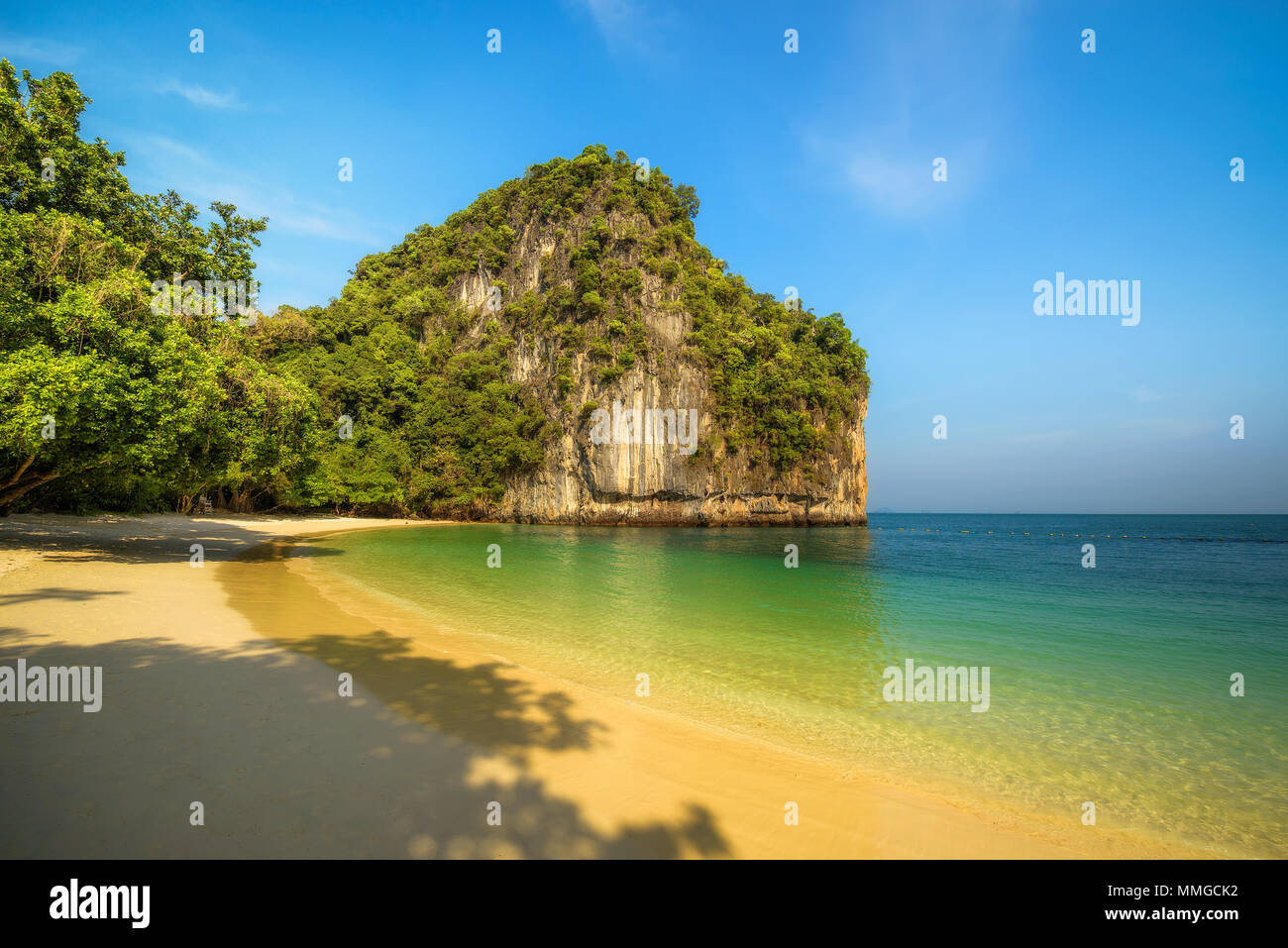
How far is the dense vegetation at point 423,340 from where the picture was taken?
13.8 meters

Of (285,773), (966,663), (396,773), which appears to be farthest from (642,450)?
(285,773)

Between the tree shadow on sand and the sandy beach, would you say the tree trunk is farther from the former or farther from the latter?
the tree shadow on sand

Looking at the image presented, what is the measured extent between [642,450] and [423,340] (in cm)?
3135

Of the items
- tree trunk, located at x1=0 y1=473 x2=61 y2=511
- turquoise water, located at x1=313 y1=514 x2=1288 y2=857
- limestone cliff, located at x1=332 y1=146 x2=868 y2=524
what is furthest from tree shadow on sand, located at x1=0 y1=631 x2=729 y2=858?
limestone cliff, located at x1=332 y1=146 x2=868 y2=524

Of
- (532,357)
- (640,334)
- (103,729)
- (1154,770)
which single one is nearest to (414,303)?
(532,357)

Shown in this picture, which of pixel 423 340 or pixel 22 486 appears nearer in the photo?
pixel 22 486

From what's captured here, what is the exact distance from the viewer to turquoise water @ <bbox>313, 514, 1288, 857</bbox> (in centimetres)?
498

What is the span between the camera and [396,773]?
13.1 ft

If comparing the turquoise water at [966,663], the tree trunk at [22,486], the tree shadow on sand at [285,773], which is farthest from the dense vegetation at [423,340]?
the tree shadow on sand at [285,773]

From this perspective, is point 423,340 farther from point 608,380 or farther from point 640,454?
point 640,454

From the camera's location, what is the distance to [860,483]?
6081cm

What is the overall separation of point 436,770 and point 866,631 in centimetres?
938
